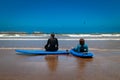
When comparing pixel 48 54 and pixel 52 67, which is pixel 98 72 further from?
pixel 48 54

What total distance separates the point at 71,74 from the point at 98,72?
68 centimetres

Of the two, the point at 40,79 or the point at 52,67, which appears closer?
the point at 40,79

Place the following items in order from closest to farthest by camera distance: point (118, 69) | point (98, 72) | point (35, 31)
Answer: point (98, 72)
point (118, 69)
point (35, 31)

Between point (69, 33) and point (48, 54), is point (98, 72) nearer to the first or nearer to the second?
point (48, 54)

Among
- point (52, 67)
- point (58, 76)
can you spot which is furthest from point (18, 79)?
point (52, 67)

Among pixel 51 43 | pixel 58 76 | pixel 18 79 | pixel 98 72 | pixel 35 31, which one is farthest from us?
pixel 35 31

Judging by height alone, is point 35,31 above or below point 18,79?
above

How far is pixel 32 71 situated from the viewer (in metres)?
6.25

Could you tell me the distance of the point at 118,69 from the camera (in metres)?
6.59

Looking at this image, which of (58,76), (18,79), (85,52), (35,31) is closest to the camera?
(18,79)

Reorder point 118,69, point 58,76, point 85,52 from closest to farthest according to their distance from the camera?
point 58,76 → point 118,69 → point 85,52

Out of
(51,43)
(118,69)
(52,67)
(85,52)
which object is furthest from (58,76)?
(51,43)

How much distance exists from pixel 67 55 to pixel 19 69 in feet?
10.9

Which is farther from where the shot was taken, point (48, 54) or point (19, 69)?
point (48, 54)
